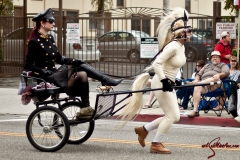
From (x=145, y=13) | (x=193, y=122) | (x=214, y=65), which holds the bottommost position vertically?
(x=193, y=122)

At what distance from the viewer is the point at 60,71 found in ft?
30.7

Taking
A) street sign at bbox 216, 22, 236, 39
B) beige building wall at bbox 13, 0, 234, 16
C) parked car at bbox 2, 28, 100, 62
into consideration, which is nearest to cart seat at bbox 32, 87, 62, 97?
street sign at bbox 216, 22, 236, 39

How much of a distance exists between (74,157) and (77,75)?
3.80ft

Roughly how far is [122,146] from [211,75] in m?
4.52

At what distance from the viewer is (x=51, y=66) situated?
9.65m

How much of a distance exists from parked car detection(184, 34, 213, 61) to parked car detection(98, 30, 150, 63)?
1480mm

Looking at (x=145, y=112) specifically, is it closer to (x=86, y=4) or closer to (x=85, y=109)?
(x=85, y=109)

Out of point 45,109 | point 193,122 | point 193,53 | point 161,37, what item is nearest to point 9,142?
point 45,109

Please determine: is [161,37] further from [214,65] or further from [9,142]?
[214,65]

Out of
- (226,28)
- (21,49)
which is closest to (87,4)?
(21,49)

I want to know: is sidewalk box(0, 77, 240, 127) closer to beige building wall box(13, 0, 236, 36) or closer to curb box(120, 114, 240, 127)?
curb box(120, 114, 240, 127)

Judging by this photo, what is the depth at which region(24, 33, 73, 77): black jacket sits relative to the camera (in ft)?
31.2

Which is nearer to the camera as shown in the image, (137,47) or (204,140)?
(204,140)

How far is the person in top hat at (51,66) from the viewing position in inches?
365
